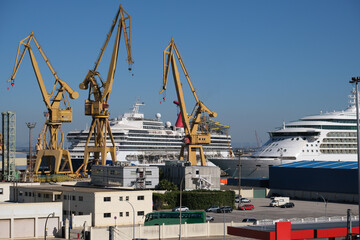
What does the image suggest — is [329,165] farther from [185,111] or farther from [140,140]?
[140,140]

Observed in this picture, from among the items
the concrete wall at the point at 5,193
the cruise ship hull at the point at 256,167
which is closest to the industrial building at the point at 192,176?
the concrete wall at the point at 5,193

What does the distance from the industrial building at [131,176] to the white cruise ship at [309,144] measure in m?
30.8

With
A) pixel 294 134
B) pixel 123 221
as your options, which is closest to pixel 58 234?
pixel 123 221

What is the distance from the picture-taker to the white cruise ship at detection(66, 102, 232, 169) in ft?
367

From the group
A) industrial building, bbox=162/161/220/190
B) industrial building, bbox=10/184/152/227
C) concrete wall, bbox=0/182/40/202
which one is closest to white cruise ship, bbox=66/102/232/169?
industrial building, bbox=162/161/220/190

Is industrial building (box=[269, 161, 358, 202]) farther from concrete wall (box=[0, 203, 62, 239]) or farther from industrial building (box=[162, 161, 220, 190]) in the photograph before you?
concrete wall (box=[0, 203, 62, 239])

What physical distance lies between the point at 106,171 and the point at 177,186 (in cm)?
708

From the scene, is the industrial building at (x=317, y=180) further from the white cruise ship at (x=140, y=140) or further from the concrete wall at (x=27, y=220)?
the white cruise ship at (x=140, y=140)

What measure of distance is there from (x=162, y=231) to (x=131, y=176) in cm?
1940

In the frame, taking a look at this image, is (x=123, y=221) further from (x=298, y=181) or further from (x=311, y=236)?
(x=298, y=181)

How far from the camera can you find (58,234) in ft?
143

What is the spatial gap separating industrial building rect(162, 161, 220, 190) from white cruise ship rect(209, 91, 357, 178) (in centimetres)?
2512

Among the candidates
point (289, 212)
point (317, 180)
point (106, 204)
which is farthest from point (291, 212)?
point (106, 204)

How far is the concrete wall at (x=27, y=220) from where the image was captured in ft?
139
